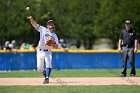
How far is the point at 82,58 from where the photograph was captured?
29.3 metres

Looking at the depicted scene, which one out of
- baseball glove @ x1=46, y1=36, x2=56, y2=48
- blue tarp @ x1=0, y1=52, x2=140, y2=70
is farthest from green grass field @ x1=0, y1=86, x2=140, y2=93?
blue tarp @ x1=0, y1=52, x2=140, y2=70

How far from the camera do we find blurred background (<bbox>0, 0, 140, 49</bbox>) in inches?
1796

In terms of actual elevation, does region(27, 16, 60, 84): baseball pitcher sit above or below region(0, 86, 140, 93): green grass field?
above

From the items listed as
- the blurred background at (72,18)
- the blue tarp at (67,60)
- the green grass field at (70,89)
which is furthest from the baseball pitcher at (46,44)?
the blurred background at (72,18)

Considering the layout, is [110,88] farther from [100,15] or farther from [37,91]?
[100,15]

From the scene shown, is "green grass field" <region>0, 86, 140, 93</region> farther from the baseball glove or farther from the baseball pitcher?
the baseball glove

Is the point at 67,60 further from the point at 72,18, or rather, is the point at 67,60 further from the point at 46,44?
the point at 72,18

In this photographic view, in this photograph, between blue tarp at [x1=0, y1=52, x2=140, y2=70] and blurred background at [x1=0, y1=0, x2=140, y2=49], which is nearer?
blue tarp at [x1=0, y1=52, x2=140, y2=70]

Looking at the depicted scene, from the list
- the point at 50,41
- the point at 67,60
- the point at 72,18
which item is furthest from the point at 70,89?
the point at 72,18

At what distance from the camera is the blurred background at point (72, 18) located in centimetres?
4562

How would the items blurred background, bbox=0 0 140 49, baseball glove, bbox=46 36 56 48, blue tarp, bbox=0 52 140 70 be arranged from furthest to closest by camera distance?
1. blurred background, bbox=0 0 140 49
2. blue tarp, bbox=0 52 140 70
3. baseball glove, bbox=46 36 56 48

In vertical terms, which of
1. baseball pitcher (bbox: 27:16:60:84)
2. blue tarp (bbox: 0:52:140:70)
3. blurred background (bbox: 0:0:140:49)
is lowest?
blue tarp (bbox: 0:52:140:70)

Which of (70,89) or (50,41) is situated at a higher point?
(50,41)

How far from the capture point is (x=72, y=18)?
175 ft
